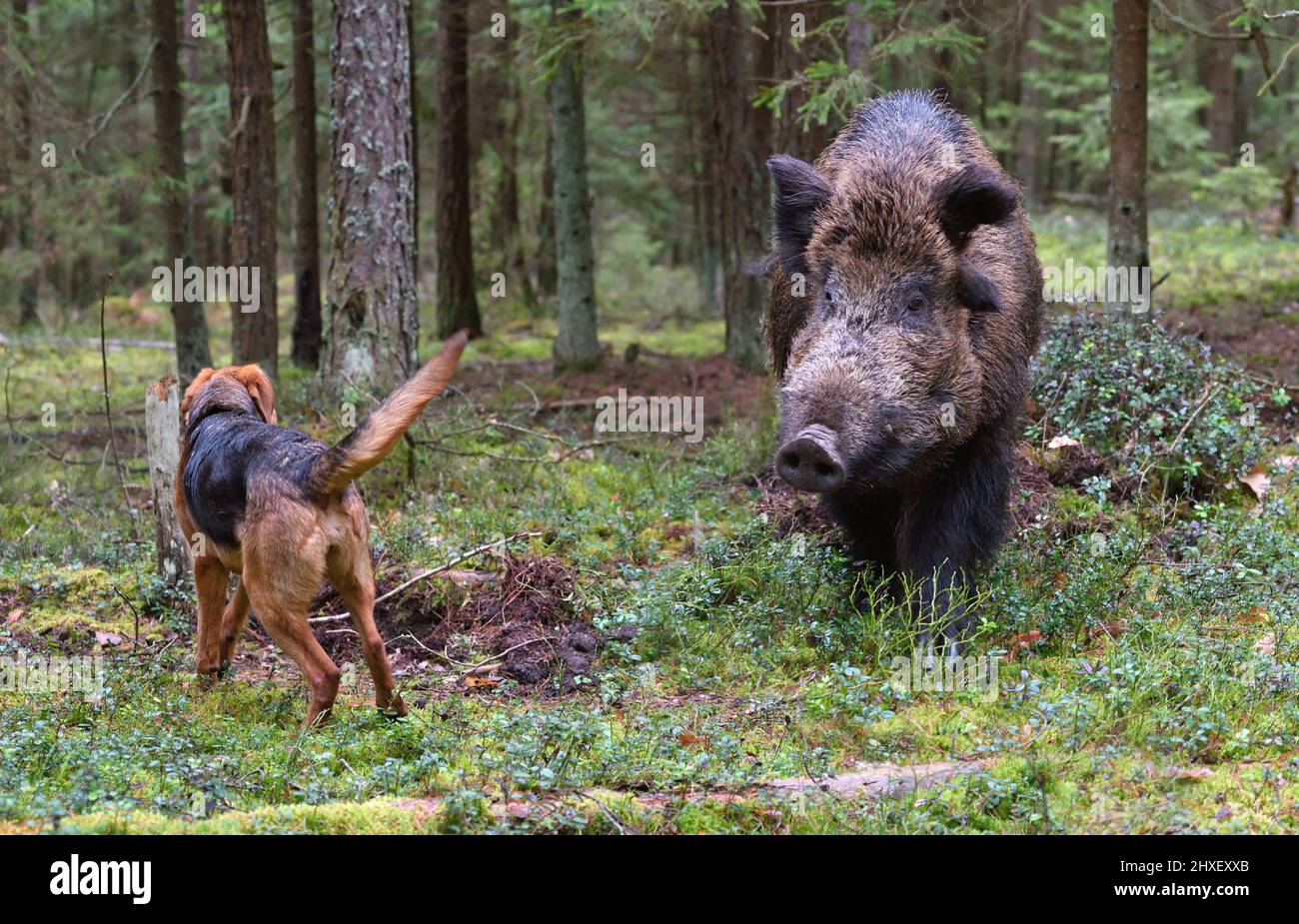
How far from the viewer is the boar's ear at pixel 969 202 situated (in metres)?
6.89

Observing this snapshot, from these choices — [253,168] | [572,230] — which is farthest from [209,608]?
[572,230]

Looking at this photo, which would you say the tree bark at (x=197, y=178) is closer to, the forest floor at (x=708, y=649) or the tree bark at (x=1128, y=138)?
the forest floor at (x=708, y=649)

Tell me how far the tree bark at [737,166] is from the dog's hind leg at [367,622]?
36.2ft

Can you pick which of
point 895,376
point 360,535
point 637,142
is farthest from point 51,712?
point 637,142

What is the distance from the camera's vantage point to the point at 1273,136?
36.5 meters

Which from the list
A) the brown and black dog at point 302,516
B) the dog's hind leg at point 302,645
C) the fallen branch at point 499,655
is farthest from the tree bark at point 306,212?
the dog's hind leg at point 302,645

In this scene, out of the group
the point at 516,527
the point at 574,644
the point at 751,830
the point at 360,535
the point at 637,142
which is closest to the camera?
the point at 751,830

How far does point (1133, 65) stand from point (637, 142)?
1622 cm

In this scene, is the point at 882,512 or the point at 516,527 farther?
the point at 516,527

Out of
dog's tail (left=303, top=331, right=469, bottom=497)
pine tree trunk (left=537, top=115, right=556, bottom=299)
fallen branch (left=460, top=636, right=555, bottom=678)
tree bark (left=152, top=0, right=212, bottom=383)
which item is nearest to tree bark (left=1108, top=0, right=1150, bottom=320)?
fallen branch (left=460, top=636, right=555, bottom=678)

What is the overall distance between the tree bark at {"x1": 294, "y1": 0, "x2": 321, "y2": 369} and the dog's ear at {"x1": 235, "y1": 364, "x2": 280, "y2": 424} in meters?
11.4

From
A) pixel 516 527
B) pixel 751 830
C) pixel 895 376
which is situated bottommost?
pixel 751 830

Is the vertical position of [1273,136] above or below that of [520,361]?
above
